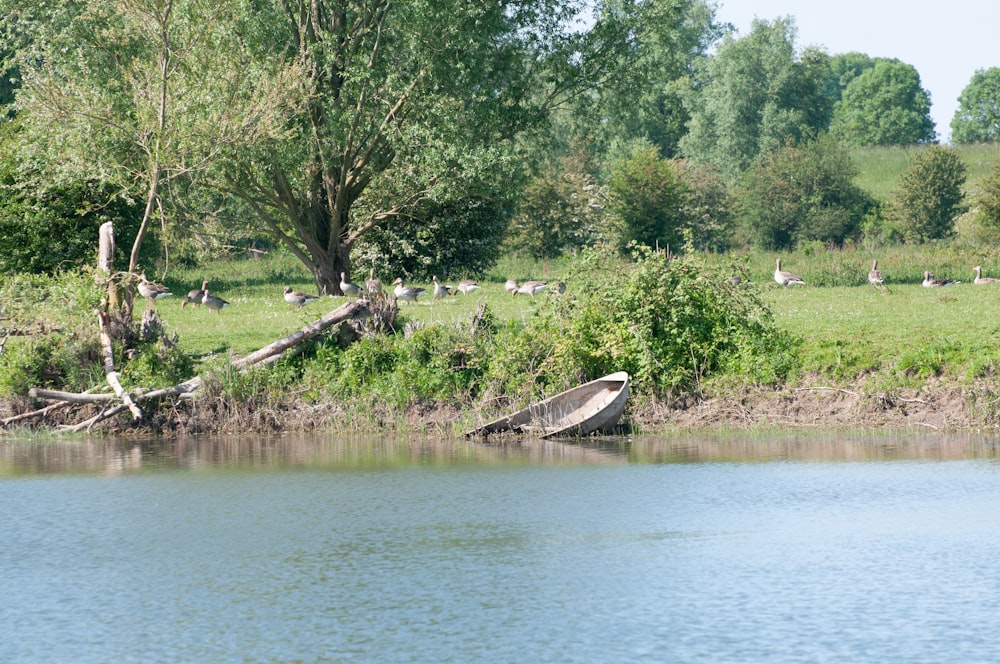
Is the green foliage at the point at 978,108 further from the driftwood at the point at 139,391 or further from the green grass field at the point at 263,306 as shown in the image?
the driftwood at the point at 139,391

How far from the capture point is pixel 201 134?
97.2 ft

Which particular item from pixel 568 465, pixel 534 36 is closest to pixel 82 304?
pixel 568 465

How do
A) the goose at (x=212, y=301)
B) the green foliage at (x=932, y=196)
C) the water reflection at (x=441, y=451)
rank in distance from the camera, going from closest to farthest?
the water reflection at (x=441, y=451), the goose at (x=212, y=301), the green foliage at (x=932, y=196)

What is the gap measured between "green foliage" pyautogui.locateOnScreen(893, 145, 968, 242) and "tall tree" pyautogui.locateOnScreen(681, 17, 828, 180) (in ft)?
70.0

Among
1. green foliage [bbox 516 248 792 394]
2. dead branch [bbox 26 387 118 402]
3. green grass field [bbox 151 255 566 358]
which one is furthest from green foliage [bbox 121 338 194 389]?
green foliage [bbox 516 248 792 394]

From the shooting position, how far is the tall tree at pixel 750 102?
95.1 meters

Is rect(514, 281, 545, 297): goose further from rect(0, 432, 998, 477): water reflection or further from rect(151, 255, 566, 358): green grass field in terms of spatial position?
rect(0, 432, 998, 477): water reflection

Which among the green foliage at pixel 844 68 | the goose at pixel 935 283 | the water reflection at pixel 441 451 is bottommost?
the water reflection at pixel 441 451

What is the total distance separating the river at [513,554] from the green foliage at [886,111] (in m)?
112

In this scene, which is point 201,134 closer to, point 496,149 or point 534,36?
point 496,149

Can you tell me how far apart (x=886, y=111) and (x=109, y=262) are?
→ 11618 cm

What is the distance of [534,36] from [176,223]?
1230cm

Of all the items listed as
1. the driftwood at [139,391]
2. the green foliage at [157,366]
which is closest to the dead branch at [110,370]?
the driftwood at [139,391]

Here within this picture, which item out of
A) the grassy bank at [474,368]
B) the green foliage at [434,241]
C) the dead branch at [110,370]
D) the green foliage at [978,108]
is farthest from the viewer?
the green foliage at [978,108]
